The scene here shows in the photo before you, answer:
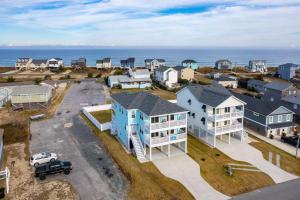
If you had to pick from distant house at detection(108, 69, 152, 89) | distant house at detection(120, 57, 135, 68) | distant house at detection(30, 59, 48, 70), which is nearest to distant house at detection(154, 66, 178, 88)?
distant house at detection(108, 69, 152, 89)

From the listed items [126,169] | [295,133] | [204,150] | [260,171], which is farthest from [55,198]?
[295,133]

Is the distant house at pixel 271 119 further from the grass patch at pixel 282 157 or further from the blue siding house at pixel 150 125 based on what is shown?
the blue siding house at pixel 150 125

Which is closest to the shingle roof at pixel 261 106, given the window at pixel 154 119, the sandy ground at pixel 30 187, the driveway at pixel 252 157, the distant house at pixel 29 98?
the driveway at pixel 252 157

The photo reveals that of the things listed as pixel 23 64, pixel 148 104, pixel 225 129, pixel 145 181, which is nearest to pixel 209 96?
pixel 225 129

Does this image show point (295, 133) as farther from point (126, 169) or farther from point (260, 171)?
point (126, 169)

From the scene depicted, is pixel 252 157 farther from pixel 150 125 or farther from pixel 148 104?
pixel 148 104

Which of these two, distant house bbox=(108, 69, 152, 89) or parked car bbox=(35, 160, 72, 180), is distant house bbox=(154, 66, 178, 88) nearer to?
distant house bbox=(108, 69, 152, 89)
